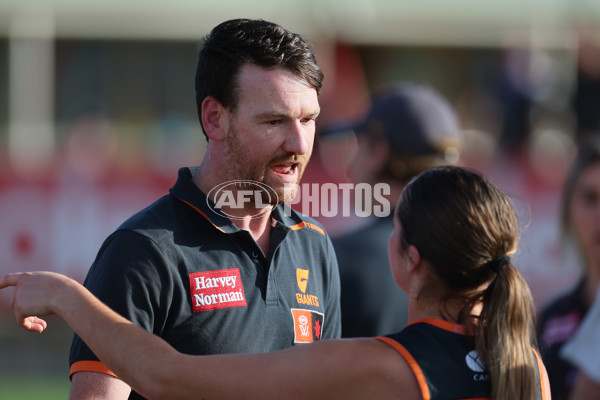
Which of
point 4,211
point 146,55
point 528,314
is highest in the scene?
point 146,55

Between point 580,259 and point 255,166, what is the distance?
2.44 m

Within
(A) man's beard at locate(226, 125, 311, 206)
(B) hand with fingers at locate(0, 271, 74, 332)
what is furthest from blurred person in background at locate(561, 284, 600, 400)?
(B) hand with fingers at locate(0, 271, 74, 332)

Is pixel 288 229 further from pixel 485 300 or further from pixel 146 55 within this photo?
pixel 146 55

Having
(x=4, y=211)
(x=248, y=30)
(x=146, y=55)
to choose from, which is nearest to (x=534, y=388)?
(x=248, y=30)

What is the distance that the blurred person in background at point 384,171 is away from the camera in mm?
3703

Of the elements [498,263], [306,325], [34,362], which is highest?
[498,263]

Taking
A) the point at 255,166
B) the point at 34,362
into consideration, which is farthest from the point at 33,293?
the point at 34,362

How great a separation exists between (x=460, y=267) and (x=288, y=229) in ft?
2.58

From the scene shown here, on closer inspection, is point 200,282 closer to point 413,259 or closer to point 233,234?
point 233,234

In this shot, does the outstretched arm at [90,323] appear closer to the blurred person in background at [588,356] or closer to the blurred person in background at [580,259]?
the blurred person in background at [588,356]

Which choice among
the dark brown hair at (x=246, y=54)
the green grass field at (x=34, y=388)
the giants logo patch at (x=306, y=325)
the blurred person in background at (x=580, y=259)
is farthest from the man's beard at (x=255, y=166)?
the green grass field at (x=34, y=388)

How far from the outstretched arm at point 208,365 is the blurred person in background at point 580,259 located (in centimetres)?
212

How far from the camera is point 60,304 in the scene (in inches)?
88.0

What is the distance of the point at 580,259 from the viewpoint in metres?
4.53
